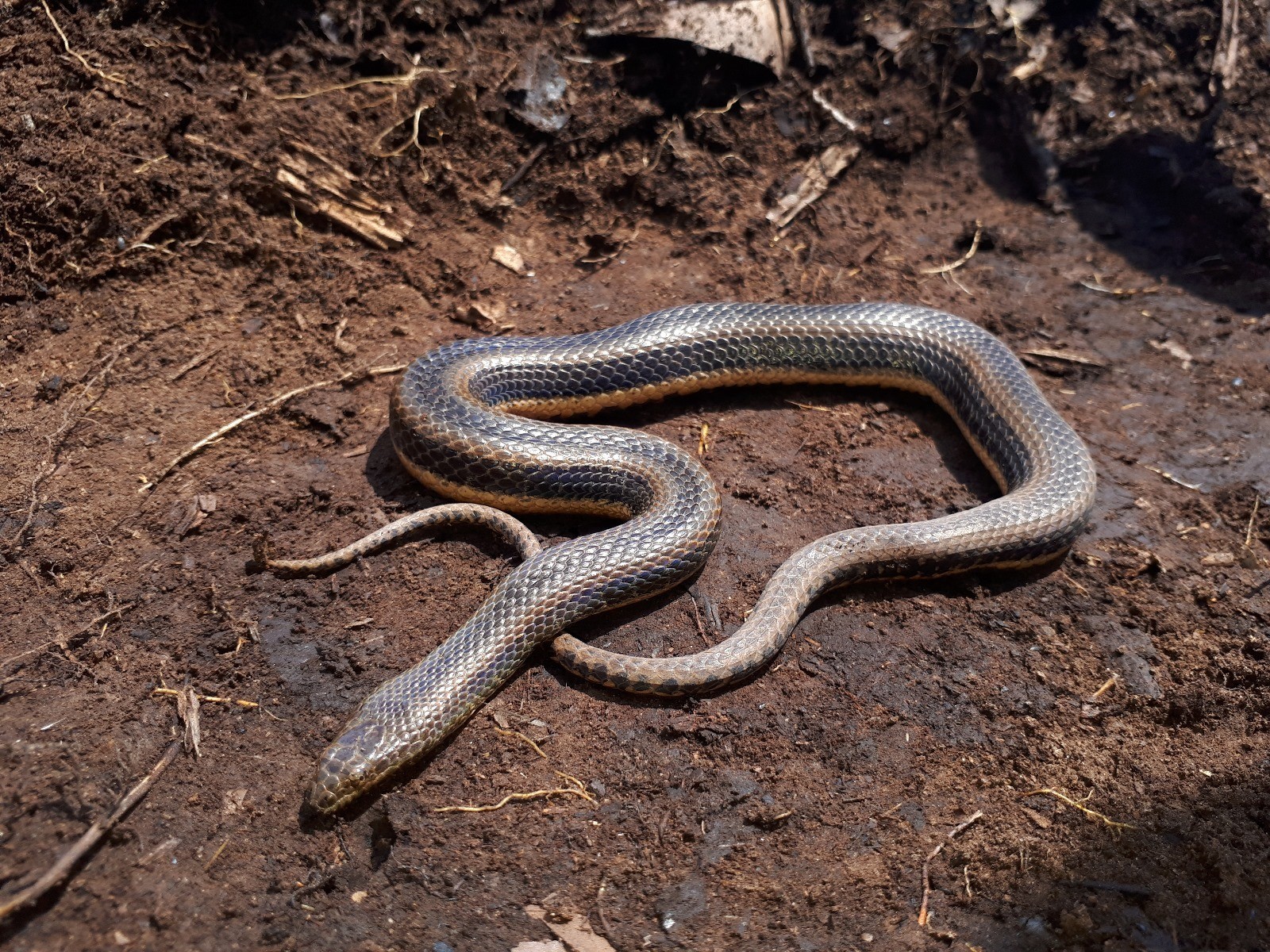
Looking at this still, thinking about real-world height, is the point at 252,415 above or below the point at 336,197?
→ below

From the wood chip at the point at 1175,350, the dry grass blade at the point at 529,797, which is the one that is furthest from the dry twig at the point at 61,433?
the wood chip at the point at 1175,350

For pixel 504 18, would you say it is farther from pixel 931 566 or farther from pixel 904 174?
pixel 931 566

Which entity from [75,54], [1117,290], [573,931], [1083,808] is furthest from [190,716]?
[1117,290]

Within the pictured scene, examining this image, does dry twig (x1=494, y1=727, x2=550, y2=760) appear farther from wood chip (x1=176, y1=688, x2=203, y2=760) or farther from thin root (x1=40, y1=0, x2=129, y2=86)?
thin root (x1=40, y1=0, x2=129, y2=86)

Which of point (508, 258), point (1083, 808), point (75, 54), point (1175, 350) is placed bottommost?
point (1083, 808)

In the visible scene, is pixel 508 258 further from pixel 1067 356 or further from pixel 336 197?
pixel 1067 356

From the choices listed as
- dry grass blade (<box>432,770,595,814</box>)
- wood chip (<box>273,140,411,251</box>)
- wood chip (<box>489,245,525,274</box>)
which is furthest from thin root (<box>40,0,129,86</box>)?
dry grass blade (<box>432,770,595,814</box>)

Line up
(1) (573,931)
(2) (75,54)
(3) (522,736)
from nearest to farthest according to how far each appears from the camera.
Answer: (1) (573,931)
(3) (522,736)
(2) (75,54)
